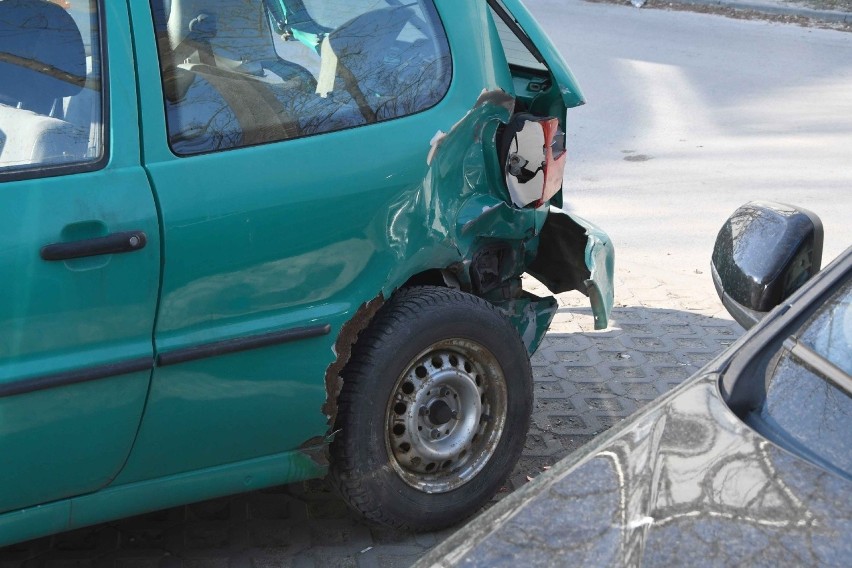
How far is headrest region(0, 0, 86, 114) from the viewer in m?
2.81

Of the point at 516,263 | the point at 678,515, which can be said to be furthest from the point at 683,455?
the point at 516,263

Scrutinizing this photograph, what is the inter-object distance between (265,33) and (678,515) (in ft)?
6.69

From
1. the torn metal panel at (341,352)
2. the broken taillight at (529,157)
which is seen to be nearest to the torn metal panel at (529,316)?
the broken taillight at (529,157)

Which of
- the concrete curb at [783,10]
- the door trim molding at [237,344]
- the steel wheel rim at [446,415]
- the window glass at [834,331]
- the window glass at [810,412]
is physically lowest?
the concrete curb at [783,10]

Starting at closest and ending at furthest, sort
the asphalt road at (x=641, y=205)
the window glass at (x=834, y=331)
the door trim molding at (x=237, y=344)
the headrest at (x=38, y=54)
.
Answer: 1. the window glass at (x=834, y=331)
2. the headrest at (x=38, y=54)
3. the door trim molding at (x=237, y=344)
4. the asphalt road at (x=641, y=205)

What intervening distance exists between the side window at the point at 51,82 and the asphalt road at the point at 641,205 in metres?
1.35

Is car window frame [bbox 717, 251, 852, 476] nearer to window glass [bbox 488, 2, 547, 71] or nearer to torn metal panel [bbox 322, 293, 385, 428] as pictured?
torn metal panel [bbox 322, 293, 385, 428]

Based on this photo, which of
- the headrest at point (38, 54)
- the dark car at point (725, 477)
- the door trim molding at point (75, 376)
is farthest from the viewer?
the headrest at point (38, 54)

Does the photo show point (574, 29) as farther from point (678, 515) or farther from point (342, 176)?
point (678, 515)

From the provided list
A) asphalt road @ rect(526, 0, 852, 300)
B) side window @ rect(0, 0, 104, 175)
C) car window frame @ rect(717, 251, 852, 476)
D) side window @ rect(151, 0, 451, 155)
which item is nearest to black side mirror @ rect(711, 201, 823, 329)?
car window frame @ rect(717, 251, 852, 476)

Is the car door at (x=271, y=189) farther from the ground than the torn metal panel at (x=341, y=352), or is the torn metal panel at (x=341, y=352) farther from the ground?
the car door at (x=271, y=189)

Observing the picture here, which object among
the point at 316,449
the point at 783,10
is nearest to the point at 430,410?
the point at 316,449

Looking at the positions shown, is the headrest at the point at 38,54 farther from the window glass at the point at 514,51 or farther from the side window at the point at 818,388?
the side window at the point at 818,388

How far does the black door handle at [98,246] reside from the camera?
8.89 feet
